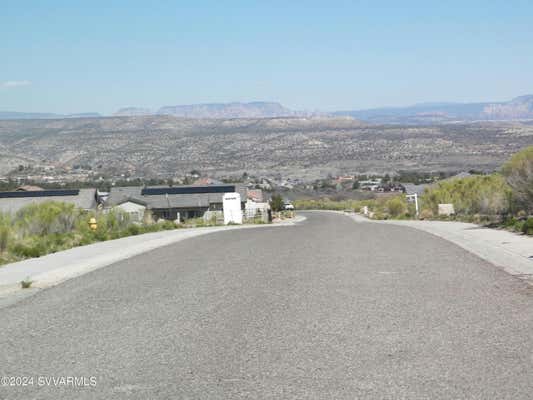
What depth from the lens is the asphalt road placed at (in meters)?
7.35

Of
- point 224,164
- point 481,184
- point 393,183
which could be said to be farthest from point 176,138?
point 481,184

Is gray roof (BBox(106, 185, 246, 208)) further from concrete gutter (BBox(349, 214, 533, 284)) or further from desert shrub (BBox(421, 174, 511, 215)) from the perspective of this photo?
concrete gutter (BBox(349, 214, 533, 284))

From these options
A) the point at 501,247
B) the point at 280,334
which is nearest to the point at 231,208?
the point at 501,247

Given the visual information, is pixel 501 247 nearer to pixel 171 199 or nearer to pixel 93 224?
pixel 93 224

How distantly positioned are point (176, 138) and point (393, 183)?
64246mm

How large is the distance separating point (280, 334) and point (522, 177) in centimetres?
2454

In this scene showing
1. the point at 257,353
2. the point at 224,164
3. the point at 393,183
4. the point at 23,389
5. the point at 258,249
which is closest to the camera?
the point at 23,389

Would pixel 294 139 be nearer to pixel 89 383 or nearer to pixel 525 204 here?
pixel 525 204

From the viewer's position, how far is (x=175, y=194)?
79062 mm

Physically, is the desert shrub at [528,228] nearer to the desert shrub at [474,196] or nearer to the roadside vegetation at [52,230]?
the desert shrub at [474,196]

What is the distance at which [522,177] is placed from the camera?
31.9 metres

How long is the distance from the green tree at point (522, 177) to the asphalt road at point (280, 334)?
16145mm

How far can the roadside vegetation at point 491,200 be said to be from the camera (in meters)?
31.3

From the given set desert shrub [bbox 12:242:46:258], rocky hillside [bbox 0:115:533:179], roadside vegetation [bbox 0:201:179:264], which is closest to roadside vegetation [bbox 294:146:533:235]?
desert shrub [bbox 12:242:46:258]
